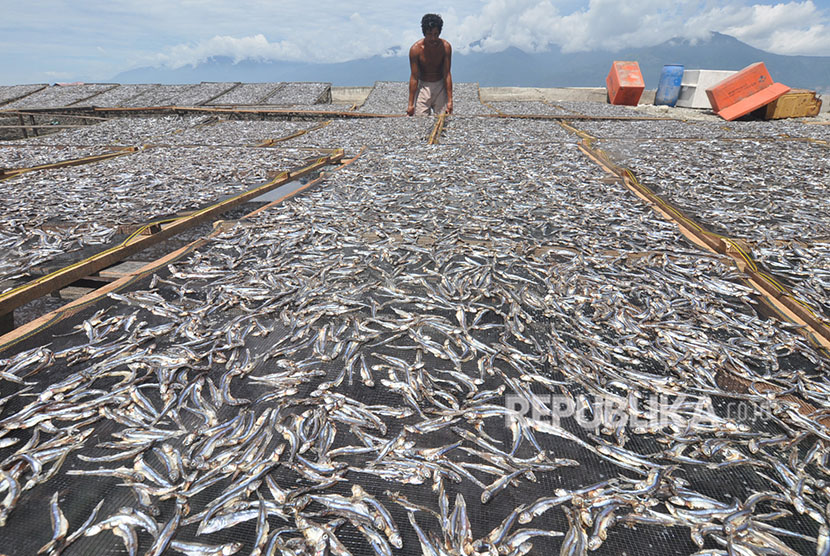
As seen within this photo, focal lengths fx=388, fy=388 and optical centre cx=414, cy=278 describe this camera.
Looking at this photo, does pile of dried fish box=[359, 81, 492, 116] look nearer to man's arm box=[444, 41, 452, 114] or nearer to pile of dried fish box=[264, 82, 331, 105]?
pile of dried fish box=[264, 82, 331, 105]

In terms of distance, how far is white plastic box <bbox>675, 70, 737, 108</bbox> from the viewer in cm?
2273

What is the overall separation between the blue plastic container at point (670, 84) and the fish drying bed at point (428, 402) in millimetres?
24404

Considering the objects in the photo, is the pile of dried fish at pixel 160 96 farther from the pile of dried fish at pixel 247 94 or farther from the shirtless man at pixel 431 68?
the shirtless man at pixel 431 68

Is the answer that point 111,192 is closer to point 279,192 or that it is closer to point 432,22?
point 279,192

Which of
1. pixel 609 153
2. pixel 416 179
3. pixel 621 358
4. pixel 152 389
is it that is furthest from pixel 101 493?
pixel 609 153

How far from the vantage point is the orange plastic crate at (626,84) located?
22172 mm

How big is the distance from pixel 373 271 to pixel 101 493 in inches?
106

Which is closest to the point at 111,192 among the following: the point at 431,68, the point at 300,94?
the point at 431,68

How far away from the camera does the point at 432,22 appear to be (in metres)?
12.1

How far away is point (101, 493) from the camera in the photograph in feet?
5.99

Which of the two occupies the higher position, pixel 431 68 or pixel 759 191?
pixel 431 68

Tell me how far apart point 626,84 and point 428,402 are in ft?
84.7

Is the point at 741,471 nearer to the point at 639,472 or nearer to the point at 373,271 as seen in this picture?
the point at 639,472

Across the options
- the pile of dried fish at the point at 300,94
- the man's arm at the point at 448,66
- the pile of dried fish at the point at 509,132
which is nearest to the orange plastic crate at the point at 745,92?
the pile of dried fish at the point at 509,132
